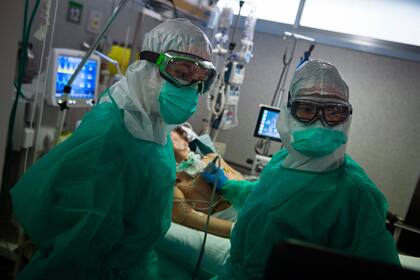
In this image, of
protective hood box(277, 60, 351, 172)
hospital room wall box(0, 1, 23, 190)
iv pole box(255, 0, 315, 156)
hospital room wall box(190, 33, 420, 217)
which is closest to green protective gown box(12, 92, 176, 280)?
hospital room wall box(0, 1, 23, 190)

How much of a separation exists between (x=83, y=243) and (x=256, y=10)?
2601 millimetres

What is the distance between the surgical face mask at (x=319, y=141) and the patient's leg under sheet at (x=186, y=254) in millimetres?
897

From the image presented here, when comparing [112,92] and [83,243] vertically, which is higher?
[112,92]

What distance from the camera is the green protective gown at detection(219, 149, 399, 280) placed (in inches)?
43.9

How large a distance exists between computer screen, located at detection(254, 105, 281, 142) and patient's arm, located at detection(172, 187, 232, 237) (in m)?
1.12

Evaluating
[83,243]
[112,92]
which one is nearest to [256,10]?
[112,92]

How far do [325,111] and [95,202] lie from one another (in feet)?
2.74

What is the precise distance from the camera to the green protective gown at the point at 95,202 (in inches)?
41.7

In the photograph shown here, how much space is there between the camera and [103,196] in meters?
1.08

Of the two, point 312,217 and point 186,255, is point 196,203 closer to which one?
point 186,255

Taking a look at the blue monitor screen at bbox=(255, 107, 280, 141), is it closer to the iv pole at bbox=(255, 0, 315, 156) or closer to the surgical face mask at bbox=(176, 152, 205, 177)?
the iv pole at bbox=(255, 0, 315, 156)

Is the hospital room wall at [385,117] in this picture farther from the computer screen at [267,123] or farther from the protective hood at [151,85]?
the protective hood at [151,85]

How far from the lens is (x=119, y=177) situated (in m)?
1.11

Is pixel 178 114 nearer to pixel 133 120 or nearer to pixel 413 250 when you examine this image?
pixel 133 120
